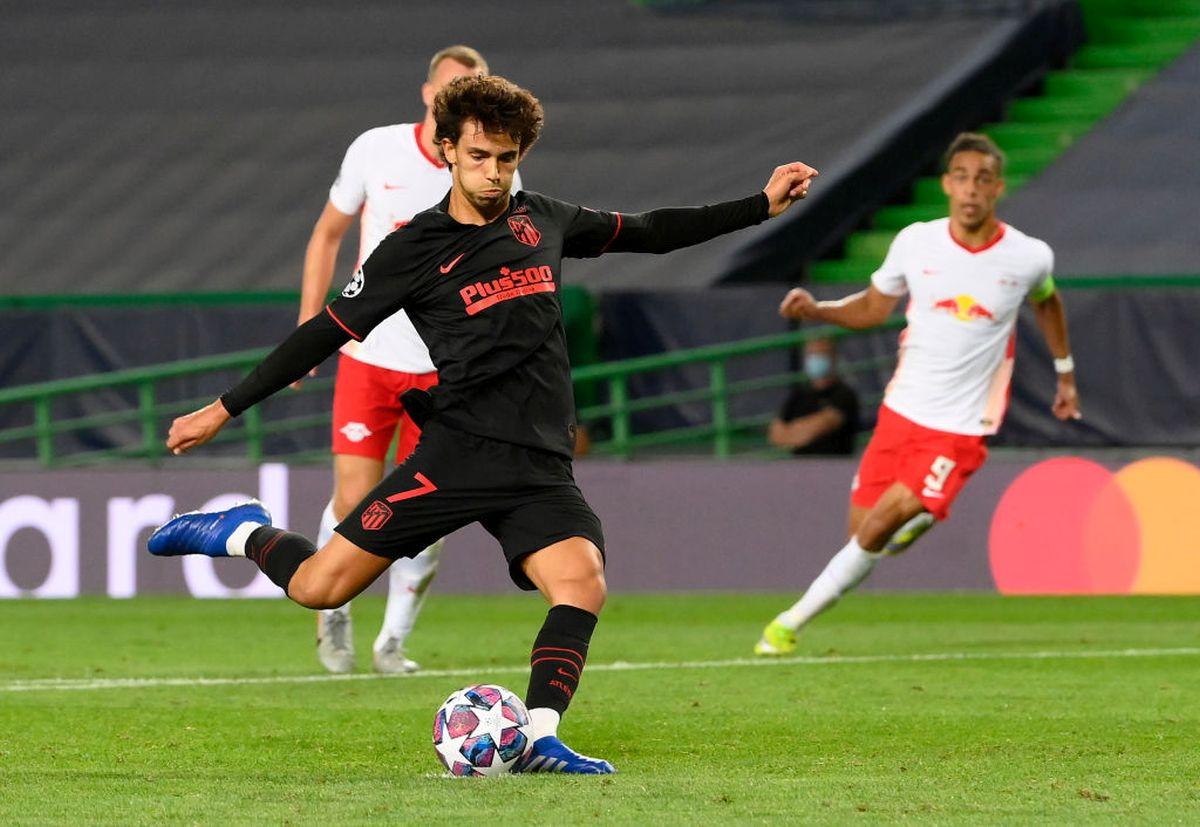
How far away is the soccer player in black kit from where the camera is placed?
6195 mm

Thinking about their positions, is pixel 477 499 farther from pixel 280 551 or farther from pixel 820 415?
pixel 820 415

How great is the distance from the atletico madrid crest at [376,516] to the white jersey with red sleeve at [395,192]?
2.37 meters

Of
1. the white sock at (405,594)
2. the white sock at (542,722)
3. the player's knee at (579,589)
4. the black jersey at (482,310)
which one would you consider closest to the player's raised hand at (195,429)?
the black jersey at (482,310)

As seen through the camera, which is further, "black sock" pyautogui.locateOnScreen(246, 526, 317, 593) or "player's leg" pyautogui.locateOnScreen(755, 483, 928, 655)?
"player's leg" pyautogui.locateOnScreen(755, 483, 928, 655)

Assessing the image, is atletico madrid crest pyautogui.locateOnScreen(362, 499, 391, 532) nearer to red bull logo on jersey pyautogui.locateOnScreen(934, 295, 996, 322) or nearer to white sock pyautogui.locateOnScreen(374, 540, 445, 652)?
white sock pyautogui.locateOnScreen(374, 540, 445, 652)

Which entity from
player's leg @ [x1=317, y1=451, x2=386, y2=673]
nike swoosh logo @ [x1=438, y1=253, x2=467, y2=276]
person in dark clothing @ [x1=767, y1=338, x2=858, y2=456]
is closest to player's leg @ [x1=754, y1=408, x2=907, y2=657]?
player's leg @ [x1=317, y1=451, x2=386, y2=673]

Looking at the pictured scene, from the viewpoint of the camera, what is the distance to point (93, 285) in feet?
58.6

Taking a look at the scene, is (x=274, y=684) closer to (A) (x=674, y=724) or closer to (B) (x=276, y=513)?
(A) (x=674, y=724)

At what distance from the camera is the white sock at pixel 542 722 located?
6.12 m

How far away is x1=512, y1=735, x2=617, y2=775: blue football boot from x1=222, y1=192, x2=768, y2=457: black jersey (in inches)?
31.6

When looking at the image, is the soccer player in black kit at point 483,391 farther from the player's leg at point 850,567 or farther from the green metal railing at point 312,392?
the green metal railing at point 312,392

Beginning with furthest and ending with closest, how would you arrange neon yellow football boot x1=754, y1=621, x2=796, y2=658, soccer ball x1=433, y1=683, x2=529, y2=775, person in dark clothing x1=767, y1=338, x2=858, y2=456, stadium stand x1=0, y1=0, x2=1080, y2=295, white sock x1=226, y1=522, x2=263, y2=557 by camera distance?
stadium stand x1=0, y1=0, x2=1080, y2=295, person in dark clothing x1=767, y1=338, x2=858, y2=456, neon yellow football boot x1=754, y1=621, x2=796, y2=658, white sock x1=226, y1=522, x2=263, y2=557, soccer ball x1=433, y1=683, x2=529, y2=775

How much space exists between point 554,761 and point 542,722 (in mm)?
106

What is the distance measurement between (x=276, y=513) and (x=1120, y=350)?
537 cm
